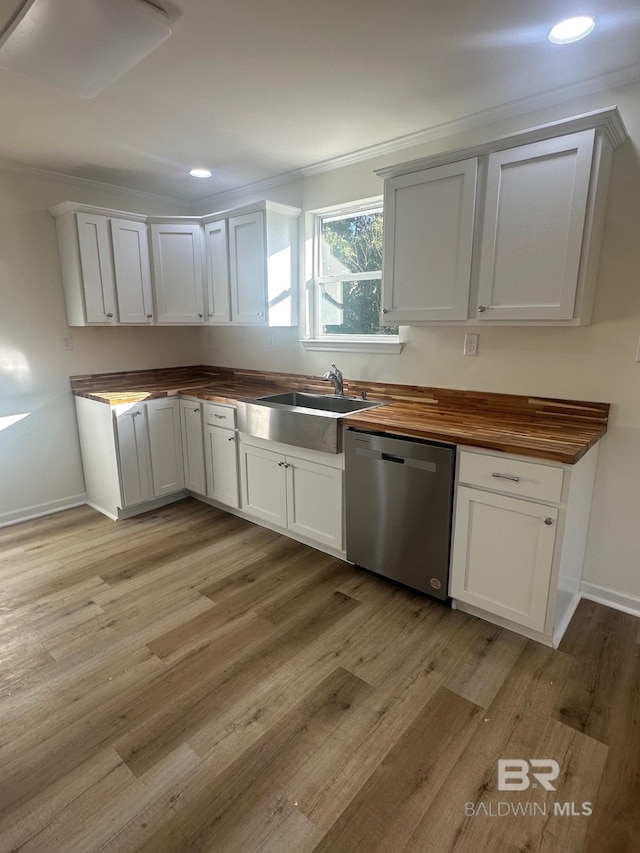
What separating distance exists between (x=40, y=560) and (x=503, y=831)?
269 cm

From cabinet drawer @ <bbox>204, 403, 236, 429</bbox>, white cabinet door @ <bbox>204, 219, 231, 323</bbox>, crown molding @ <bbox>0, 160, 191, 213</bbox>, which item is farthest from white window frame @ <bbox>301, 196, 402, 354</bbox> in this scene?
crown molding @ <bbox>0, 160, 191, 213</bbox>

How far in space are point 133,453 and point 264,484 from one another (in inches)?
40.3

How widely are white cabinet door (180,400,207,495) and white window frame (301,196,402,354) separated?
0.98 meters

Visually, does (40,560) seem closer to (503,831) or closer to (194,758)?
(194,758)

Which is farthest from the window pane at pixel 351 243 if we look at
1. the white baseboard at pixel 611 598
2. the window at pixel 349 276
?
the white baseboard at pixel 611 598

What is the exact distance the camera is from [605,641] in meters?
2.02

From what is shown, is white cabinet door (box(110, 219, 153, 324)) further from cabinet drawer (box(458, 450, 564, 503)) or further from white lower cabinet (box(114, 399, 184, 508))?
cabinet drawer (box(458, 450, 564, 503))

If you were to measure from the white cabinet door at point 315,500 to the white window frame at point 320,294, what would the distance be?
0.89m

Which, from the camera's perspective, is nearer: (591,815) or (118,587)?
(591,815)

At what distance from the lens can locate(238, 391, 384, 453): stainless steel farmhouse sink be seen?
248 centimetres

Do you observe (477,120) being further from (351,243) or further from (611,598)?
(611,598)

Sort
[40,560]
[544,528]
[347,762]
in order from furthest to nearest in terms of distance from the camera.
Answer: [40,560], [544,528], [347,762]

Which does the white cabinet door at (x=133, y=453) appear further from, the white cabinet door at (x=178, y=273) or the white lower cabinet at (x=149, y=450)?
the white cabinet door at (x=178, y=273)

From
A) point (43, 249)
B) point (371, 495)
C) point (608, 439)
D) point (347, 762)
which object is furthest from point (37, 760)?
point (43, 249)
